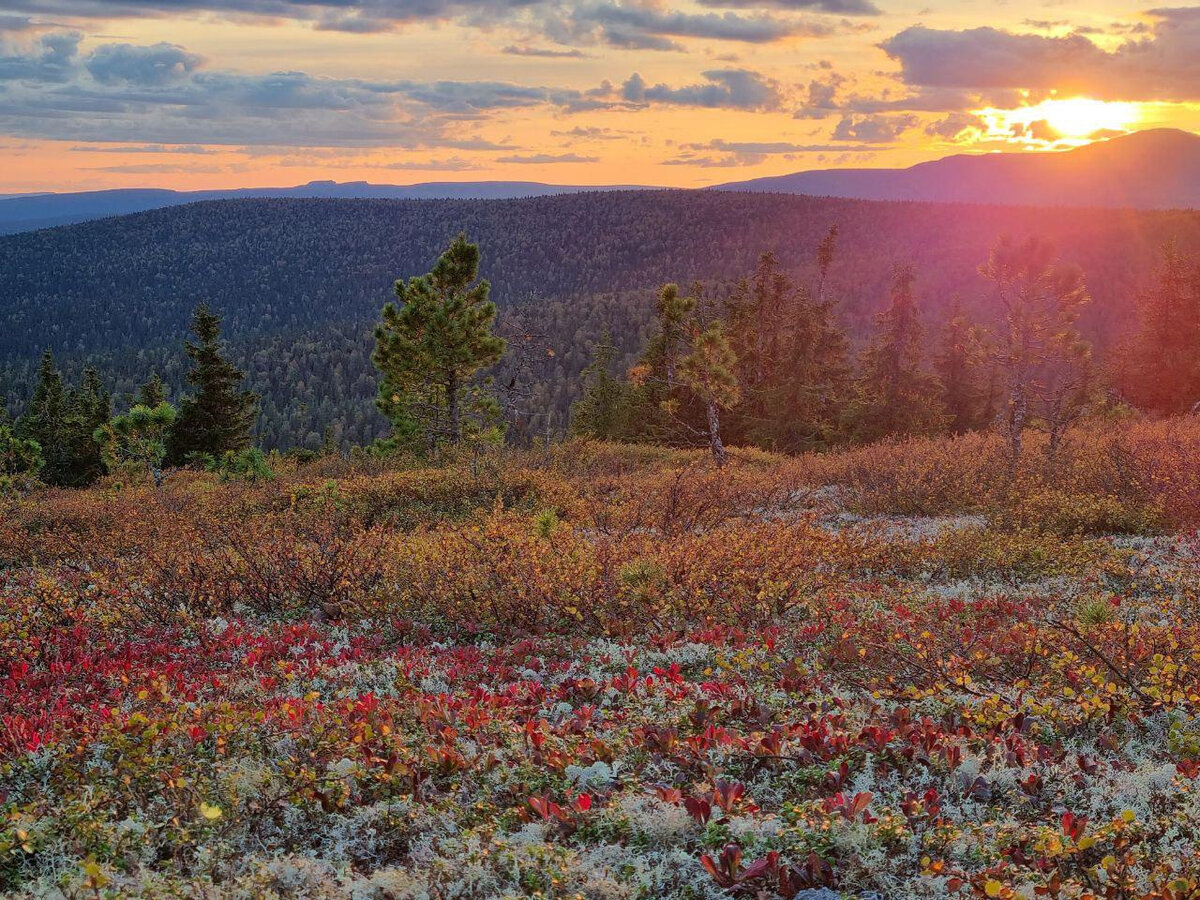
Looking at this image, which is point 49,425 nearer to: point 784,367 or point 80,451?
point 80,451

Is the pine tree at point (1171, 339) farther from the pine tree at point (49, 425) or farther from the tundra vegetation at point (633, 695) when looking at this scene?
the pine tree at point (49, 425)

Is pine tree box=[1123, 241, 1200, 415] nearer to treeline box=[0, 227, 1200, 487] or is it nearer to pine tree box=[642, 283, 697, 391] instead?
treeline box=[0, 227, 1200, 487]

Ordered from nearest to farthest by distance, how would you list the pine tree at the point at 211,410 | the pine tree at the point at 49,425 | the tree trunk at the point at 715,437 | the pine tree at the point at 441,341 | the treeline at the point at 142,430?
the tree trunk at the point at 715,437
the pine tree at the point at 441,341
the treeline at the point at 142,430
the pine tree at the point at 211,410
the pine tree at the point at 49,425

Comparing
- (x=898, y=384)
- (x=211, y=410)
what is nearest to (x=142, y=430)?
(x=211, y=410)

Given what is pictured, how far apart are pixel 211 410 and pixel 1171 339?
50.4 metres

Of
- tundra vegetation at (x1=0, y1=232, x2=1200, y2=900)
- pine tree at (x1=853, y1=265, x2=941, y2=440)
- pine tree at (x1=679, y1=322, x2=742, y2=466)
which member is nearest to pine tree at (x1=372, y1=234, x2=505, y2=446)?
pine tree at (x1=679, y1=322, x2=742, y2=466)

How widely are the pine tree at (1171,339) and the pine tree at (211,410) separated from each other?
4688cm

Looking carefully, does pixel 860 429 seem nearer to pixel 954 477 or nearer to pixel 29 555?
pixel 954 477

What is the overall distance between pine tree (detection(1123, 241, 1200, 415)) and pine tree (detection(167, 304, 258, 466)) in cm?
4688

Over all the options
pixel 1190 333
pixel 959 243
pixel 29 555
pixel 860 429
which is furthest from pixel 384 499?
pixel 959 243

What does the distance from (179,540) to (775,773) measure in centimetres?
1209

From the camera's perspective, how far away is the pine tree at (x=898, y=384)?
39844 mm

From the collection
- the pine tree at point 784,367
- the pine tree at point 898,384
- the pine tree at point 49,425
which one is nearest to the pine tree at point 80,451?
the pine tree at point 49,425

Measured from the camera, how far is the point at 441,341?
96.3ft
